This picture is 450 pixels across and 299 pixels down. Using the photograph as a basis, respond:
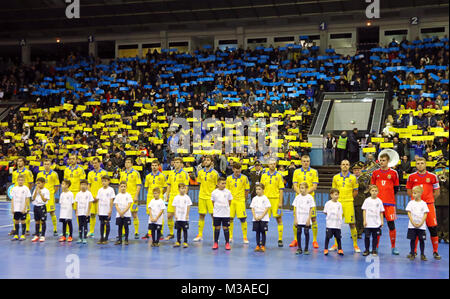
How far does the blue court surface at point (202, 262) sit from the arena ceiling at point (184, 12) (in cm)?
2269

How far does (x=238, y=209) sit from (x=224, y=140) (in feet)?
38.3

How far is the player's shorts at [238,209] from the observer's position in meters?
13.5

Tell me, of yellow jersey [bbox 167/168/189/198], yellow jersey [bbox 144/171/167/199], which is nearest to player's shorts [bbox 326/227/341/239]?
yellow jersey [bbox 167/168/189/198]

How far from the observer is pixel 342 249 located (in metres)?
12.6

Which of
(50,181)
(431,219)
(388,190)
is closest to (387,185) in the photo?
(388,190)

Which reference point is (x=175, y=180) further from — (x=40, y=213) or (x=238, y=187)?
(x=40, y=213)

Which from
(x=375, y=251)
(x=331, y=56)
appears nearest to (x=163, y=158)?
(x=331, y=56)

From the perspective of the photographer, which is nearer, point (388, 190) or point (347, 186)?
point (388, 190)

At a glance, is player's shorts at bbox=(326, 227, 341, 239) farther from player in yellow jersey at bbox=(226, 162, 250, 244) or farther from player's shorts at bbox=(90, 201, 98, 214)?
player's shorts at bbox=(90, 201, 98, 214)

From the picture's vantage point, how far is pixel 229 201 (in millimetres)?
12867

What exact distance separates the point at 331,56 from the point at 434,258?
21785 mm

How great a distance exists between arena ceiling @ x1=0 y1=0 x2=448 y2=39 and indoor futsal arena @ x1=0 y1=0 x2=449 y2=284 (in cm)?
14

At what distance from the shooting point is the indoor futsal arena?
11605mm

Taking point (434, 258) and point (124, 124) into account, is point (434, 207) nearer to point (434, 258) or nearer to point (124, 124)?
point (434, 258)
